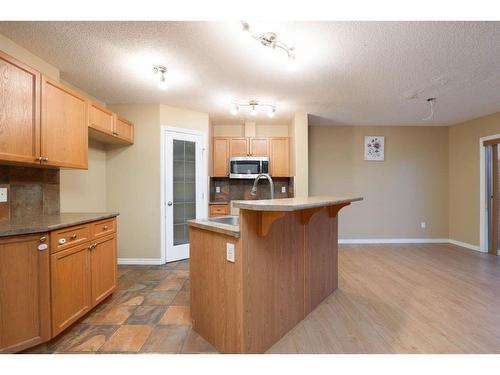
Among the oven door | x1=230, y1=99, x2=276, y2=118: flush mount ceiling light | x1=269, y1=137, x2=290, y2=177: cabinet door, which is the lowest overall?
the oven door

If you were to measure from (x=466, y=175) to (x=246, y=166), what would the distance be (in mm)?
4171

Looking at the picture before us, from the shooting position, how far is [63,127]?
7.13 feet

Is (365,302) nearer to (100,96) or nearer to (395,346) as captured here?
(395,346)

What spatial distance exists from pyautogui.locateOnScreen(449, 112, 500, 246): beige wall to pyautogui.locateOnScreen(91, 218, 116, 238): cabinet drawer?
19.0 ft

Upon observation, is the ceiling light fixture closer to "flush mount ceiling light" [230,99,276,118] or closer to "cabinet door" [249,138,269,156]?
"flush mount ceiling light" [230,99,276,118]

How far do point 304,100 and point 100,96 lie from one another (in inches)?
110

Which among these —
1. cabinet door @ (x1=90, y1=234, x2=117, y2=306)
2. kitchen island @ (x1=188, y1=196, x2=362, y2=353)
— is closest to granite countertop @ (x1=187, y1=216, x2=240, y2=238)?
kitchen island @ (x1=188, y1=196, x2=362, y2=353)

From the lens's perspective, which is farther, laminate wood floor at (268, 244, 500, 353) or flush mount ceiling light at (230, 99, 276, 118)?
flush mount ceiling light at (230, 99, 276, 118)

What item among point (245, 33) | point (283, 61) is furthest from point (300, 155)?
point (245, 33)

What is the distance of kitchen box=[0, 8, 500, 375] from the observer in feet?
5.23

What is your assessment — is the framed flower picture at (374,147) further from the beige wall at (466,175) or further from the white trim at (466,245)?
the white trim at (466,245)

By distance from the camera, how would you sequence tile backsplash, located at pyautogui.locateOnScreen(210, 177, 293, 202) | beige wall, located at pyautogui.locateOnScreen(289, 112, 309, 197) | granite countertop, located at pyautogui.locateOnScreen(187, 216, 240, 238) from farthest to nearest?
tile backsplash, located at pyautogui.locateOnScreen(210, 177, 293, 202), beige wall, located at pyautogui.locateOnScreen(289, 112, 309, 197), granite countertop, located at pyautogui.locateOnScreen(187, 216, 240, 238)

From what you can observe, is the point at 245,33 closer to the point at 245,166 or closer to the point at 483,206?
the point at 245,166
